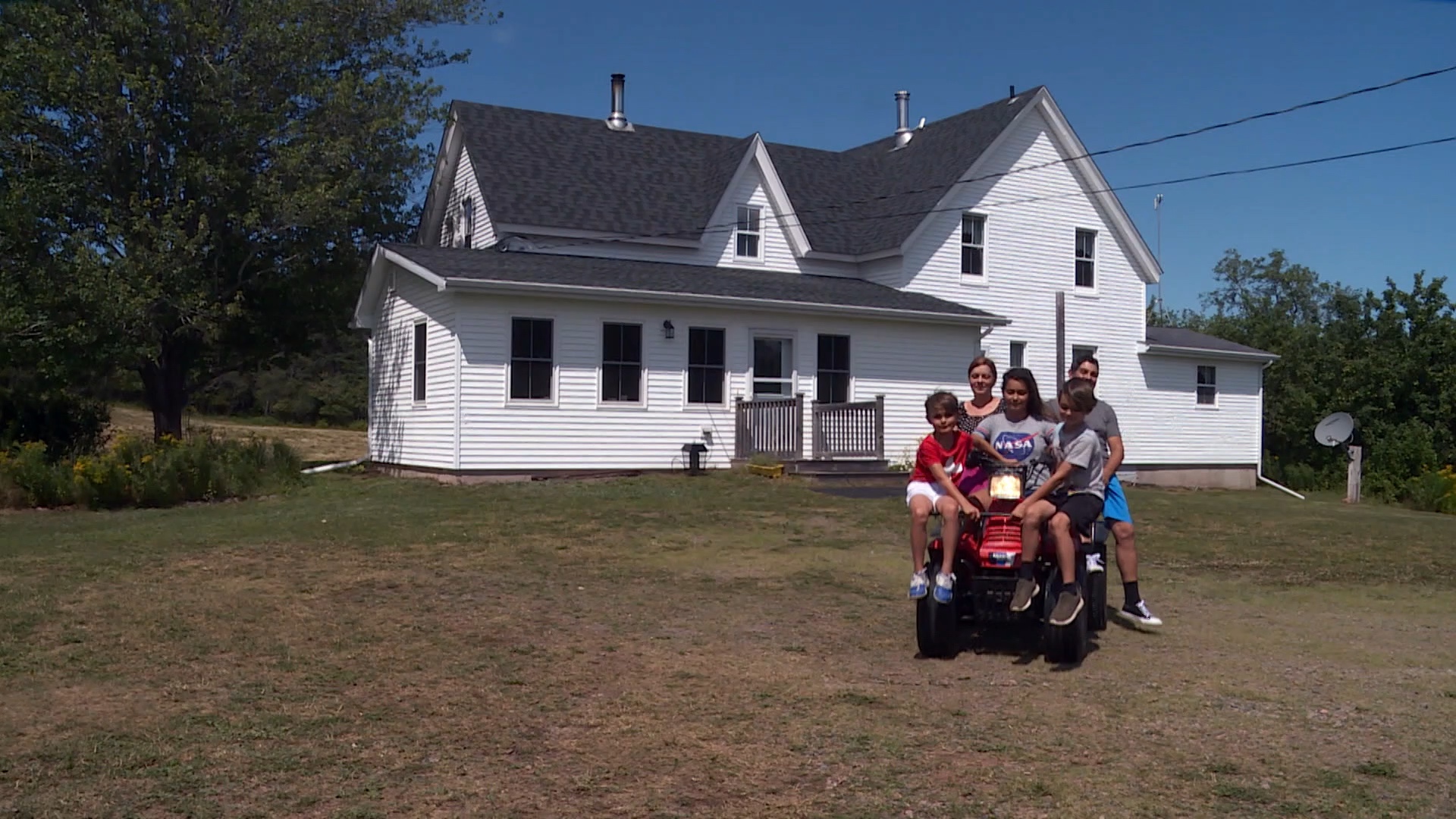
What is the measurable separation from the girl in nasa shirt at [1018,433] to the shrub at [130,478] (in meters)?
13.3

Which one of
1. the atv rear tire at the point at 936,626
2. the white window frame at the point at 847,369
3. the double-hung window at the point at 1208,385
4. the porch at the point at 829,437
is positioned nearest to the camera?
the atv rear tire at the point at 936,626

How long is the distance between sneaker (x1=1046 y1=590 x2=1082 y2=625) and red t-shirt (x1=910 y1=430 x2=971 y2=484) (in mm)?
967

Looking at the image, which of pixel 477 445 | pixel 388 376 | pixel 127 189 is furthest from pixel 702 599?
pixel 127 189

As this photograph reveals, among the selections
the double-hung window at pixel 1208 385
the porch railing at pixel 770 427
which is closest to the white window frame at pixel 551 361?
the porch railing at pixel 770 427

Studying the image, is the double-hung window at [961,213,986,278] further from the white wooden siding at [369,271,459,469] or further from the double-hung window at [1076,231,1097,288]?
the white wooden siding at [369,271,459,469]

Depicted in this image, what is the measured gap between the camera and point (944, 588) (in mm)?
7102

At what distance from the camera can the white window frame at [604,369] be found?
20656 millimetres

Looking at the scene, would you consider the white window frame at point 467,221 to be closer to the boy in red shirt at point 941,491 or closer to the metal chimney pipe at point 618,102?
the metal chimney pipe at point 618,102

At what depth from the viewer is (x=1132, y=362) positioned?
28.6m

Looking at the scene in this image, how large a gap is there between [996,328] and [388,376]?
12404 millimetres

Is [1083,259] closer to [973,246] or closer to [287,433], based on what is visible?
[973,246]

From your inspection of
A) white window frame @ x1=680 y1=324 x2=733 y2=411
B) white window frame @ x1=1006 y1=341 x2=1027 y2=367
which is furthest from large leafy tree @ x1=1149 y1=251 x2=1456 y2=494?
white window frame @ x1=680 y1=324 x2=733 y2=411

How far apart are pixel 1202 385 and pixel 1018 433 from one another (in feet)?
79.5

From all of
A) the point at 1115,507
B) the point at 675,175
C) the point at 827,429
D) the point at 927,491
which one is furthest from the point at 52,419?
the point at 1115,507
